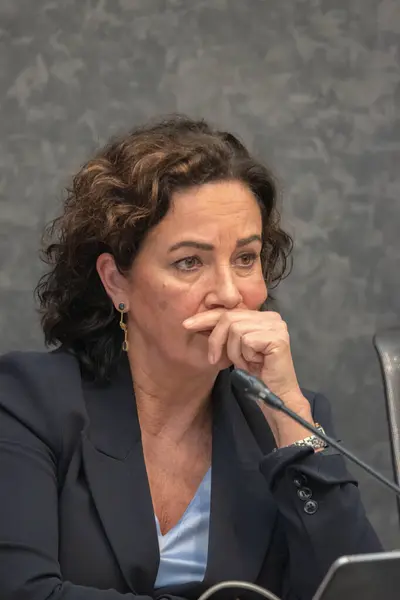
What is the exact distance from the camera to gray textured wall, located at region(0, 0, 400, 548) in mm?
1935

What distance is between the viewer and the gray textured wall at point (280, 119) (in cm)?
193

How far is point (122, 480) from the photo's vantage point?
1310 mm

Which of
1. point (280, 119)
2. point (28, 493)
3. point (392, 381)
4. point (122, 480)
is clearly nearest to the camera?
point (28, 493)

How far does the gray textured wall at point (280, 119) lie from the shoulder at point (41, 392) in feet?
1.99

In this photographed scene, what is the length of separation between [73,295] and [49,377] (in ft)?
0.61

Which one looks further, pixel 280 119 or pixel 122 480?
pixel 280 119

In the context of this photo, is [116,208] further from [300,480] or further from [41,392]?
[300,480]

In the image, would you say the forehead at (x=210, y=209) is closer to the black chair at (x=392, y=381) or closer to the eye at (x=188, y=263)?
the eye at (x=188, y=263)

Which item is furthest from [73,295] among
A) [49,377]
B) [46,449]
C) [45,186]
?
[45,186]

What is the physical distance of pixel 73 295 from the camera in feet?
4.90

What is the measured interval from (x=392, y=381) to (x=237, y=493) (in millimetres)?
311

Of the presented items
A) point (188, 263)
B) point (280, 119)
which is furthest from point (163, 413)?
point (280, 119)

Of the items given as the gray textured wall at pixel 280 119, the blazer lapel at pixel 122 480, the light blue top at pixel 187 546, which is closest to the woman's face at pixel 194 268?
the blazer lapel at pixel 122 480

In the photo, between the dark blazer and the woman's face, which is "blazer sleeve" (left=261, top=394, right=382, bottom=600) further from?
the woman's face
